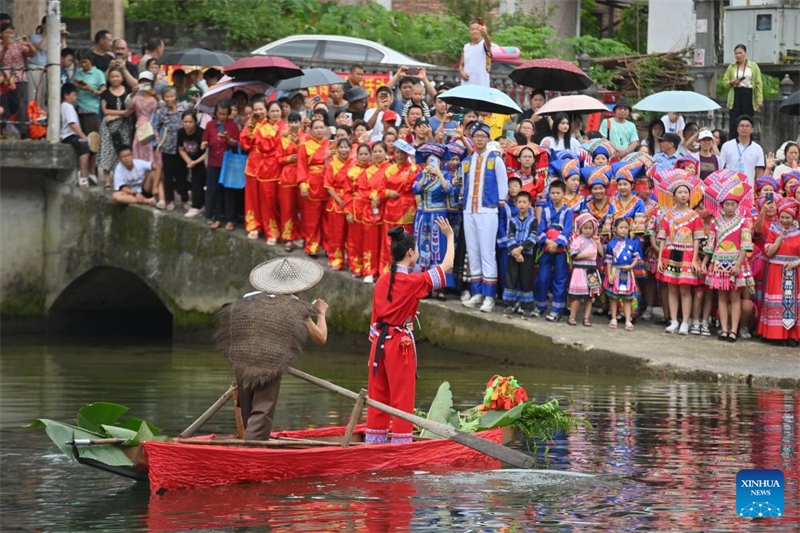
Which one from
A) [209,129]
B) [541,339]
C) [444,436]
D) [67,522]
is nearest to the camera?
[67,522]

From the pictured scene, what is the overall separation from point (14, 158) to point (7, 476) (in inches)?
414

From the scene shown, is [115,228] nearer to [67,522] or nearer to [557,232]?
[557,232]

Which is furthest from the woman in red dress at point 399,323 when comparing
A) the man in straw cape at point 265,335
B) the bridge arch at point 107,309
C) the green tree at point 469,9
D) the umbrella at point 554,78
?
the green tree at point 469,9

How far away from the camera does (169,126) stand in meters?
20.7

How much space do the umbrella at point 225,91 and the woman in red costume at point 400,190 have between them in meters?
2.84

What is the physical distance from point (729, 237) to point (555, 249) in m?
1.99

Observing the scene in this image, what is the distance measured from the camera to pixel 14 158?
70.7 feet

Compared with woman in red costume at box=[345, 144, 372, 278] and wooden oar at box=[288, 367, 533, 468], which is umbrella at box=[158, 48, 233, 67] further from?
wooden oar at box=[288, 367, 533, 468]

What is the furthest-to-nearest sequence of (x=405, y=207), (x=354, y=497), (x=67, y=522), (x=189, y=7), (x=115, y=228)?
(x=189, y=7) → (x=115, y=228) → (x=405, y=207) → (x=354, y=497) → (x=67, y=522)

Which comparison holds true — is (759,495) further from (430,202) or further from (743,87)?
(743,87)

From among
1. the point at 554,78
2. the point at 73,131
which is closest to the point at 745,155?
the point at 554,78

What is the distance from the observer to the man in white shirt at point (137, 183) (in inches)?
848

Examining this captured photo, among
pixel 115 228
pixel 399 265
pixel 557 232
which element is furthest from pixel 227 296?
pixel 399 265

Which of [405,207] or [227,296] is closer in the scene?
[405,207]
